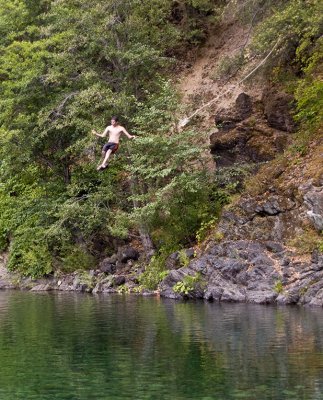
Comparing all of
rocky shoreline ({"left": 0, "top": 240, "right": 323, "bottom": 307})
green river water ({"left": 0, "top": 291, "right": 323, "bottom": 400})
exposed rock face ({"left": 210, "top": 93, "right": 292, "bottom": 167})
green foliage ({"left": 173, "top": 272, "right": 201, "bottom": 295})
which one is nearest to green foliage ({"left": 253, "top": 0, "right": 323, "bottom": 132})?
exposed rock face ({"left": 210, "top": 93, "right": 292, "bottom": 167})

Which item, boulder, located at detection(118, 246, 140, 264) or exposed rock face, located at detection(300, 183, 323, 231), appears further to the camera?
boulder, located at detection(118, 246, 140, 264)

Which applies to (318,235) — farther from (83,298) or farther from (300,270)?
(83,298)

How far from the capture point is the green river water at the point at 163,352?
41.5ft

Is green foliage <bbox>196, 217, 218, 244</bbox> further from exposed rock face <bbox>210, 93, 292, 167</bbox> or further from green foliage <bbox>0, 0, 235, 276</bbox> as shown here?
exposed rock face <bbox>210, 93, 292, 167</bbox>

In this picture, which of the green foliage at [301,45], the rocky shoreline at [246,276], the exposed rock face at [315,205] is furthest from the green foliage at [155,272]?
the green foliage at [301,45]

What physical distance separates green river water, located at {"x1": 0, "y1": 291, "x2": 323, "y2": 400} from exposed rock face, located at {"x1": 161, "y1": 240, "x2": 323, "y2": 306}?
3.04 feet

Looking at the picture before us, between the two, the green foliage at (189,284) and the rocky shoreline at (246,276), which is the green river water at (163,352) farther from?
the green foliage at (189,284)

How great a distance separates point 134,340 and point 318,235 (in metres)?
9.56

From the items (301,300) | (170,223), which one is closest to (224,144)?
(170,223)

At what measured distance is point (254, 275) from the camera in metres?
24.5

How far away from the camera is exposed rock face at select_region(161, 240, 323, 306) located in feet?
76.4

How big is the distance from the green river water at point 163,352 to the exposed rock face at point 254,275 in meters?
0.93

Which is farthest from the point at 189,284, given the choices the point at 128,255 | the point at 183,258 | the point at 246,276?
the point at 128,255

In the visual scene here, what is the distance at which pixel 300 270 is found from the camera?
2397 centimetres
